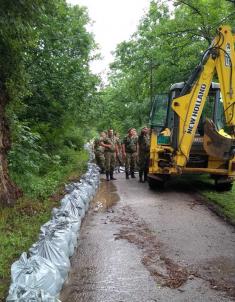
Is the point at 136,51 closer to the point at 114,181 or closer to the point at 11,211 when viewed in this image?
the point at 114,181

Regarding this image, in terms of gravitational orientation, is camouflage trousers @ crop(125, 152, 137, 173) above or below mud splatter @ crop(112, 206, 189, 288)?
above

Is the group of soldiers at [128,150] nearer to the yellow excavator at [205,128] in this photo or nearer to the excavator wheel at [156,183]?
the excavator wheel at [156,183]

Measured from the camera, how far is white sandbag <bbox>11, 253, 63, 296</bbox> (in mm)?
4062

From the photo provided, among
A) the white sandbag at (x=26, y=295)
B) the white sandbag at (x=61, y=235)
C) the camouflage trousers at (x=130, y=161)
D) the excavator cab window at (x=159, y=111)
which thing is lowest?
the white sandbag at (x=26, y=295)

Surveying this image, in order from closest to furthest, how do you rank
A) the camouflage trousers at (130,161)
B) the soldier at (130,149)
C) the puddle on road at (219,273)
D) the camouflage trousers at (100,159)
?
the puddle on road at (219,273)
the soldier at (130,149)
the camouflage trousers at (130,161)
the camouflage trousers at (100,159)

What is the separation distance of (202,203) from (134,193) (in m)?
2.36

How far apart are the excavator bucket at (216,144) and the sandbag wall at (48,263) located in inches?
160

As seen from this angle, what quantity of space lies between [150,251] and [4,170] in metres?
3.55

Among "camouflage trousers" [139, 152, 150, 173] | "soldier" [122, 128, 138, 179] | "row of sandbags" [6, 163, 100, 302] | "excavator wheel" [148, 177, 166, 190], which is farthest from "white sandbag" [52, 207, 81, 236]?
"soldier" [122, 128, 138, 179]

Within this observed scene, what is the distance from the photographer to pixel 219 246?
646 cm

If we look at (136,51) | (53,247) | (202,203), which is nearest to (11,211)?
(53,247)

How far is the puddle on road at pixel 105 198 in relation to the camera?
974 centimetres

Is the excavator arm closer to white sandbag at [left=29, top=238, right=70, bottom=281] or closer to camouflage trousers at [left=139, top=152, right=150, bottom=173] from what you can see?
camouflage trousers at [left=139, top=152, right=150, bottom=173]

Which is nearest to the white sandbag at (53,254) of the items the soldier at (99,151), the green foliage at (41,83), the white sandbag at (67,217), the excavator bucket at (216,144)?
the white sandbag at (67,217)
